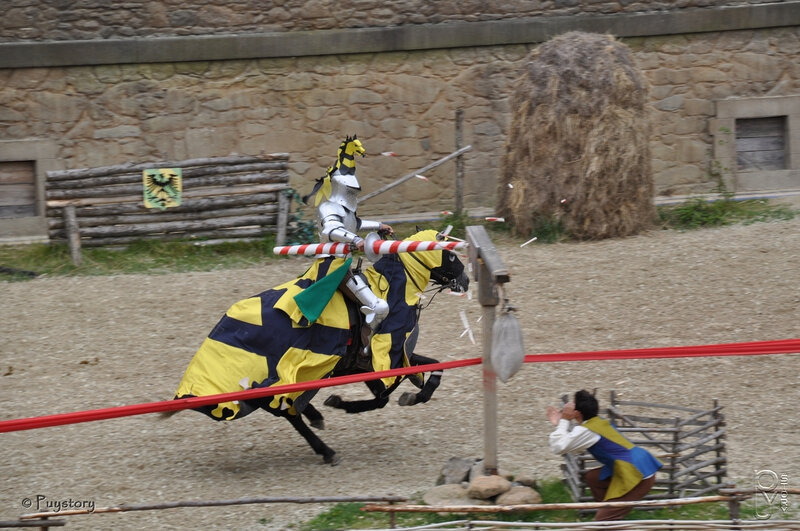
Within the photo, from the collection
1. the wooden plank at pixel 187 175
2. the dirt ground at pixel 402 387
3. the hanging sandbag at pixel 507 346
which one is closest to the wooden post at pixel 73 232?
the wooden plank at pixel 187 175

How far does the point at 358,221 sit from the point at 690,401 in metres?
2.59

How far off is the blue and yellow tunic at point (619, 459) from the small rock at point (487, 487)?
1.85ft

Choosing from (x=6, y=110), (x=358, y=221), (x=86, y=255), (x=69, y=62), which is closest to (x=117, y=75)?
(x=69, y=62)

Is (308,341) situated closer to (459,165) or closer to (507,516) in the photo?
(507,516)

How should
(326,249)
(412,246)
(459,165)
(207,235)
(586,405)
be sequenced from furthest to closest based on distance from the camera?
(459,165)
(207,235)
(326,249)
(412,246)
(586,405)

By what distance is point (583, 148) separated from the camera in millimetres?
10469

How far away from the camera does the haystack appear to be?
10430 millimetres

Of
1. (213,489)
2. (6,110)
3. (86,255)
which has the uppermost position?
(6,110)

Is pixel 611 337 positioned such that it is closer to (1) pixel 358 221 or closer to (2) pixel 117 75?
(1) pixel 358 221

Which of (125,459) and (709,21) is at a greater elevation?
(709,21)

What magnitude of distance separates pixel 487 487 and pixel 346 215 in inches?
75.9

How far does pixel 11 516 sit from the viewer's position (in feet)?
18.1

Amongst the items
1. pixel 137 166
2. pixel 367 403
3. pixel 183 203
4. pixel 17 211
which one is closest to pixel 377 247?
pixel 367 403

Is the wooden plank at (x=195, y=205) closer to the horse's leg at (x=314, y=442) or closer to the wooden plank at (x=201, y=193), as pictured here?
the wooden plank at (x=201, y=193)
